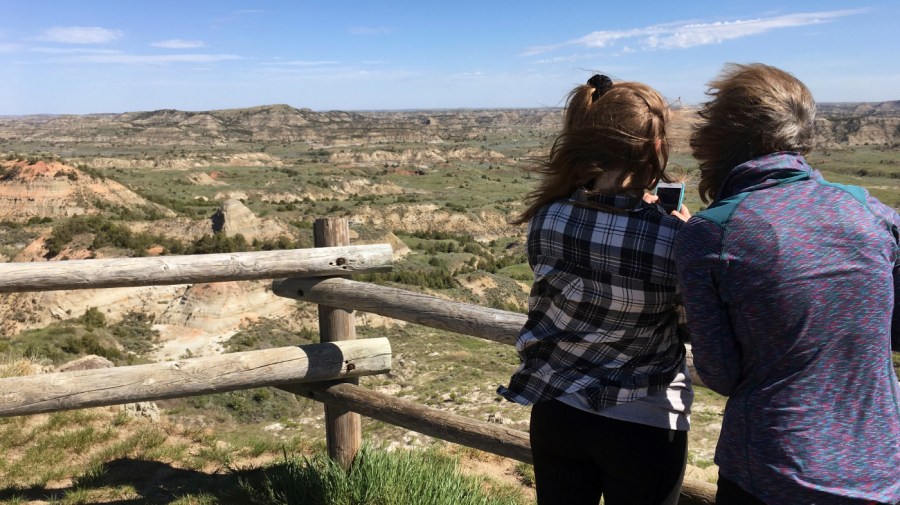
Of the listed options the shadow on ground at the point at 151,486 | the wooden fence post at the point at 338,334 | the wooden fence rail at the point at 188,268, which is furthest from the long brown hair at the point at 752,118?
the shadow on ground at the point at 151,486

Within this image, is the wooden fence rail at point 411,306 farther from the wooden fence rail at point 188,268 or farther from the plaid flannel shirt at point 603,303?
the plaid flannel shirt at point 603,303

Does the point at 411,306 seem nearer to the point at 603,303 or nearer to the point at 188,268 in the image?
the point at 188,268

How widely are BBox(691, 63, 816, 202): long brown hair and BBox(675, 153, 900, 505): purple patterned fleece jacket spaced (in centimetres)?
7

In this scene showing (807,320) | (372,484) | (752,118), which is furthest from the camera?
(372,484)

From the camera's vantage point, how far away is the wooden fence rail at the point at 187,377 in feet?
11.6

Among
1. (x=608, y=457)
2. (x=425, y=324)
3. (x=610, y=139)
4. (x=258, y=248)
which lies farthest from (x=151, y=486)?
(x=258, y=248)

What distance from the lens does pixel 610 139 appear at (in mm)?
1749

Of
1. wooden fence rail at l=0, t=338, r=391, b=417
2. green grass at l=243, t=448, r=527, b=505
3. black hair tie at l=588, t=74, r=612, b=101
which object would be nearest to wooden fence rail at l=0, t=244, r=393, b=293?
wooden fence rail at l=0, t=338, r=391, b=417

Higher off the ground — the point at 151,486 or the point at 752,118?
the point at 752,118

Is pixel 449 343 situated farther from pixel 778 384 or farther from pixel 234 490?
pixel 778 384

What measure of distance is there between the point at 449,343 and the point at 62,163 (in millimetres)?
26762

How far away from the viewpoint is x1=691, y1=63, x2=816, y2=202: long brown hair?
1566mm

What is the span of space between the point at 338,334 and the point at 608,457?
2530mm

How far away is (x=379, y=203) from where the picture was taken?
47750 mm
